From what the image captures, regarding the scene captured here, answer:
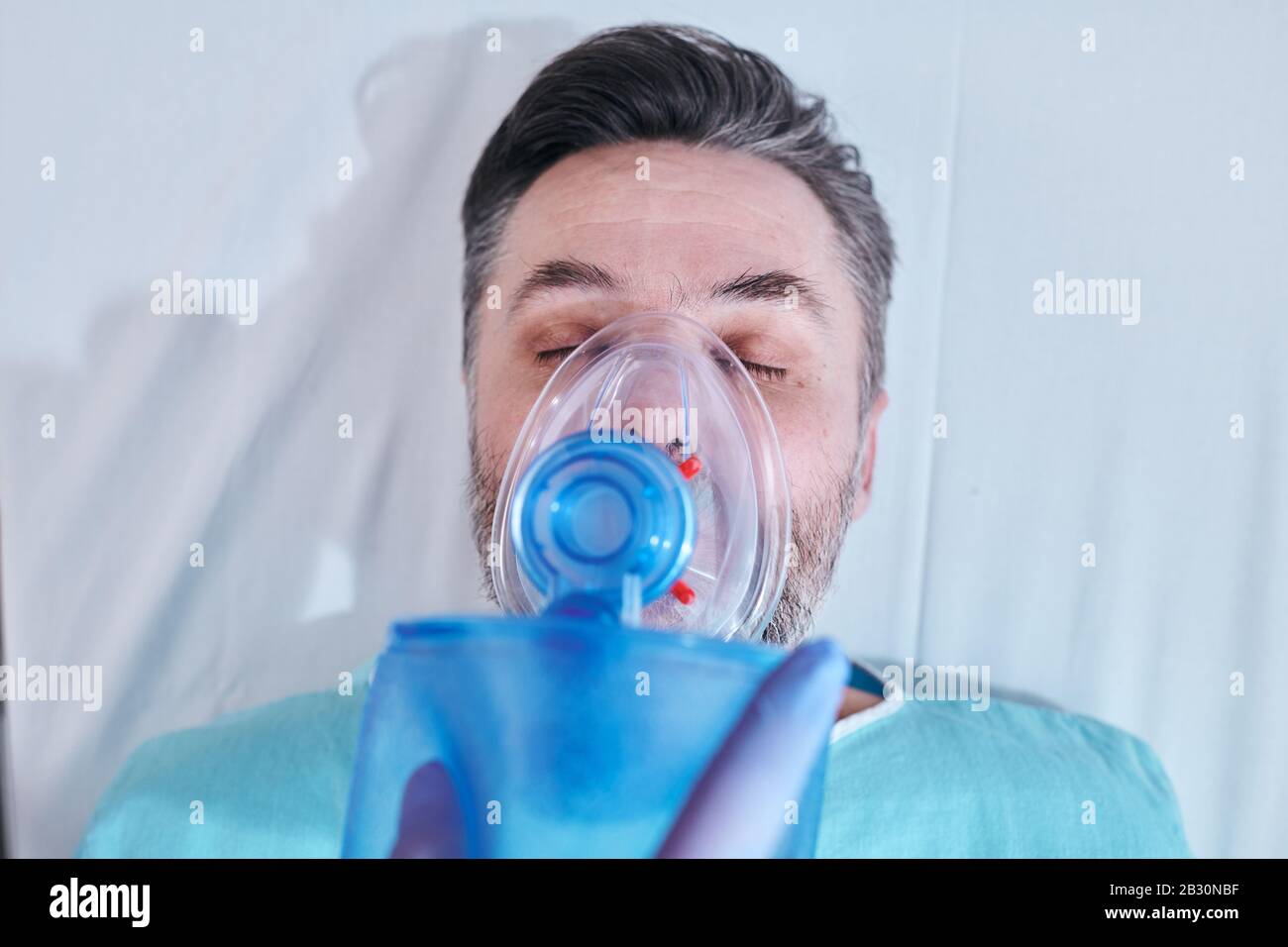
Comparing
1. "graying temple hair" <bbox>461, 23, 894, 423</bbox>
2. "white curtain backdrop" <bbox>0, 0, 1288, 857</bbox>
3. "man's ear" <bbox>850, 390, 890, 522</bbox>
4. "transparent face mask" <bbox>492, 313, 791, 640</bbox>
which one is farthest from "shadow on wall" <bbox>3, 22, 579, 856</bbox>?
"man's ear" <bbox>850, 390, 890, 522</bbox>

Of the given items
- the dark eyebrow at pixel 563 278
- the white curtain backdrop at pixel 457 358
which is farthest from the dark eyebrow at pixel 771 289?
the white curtain backdrop at pixel 457 358

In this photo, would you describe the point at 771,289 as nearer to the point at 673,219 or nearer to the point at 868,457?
the point at 673,219

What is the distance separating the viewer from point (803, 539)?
1.07m

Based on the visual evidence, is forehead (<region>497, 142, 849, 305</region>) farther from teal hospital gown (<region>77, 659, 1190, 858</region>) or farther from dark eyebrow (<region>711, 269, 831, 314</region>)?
teal hospital gown (<region>77, 659, 1190, 858</region>)

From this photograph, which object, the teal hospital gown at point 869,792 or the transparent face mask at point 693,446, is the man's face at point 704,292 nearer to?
the transparent face mask at point 693,446

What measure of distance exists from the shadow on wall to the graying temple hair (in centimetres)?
16

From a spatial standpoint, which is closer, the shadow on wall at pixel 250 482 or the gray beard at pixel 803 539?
the gray beard at pixel 803 539

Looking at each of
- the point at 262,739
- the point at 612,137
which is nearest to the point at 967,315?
the point at 612,137

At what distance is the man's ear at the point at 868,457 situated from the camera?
125 centimetres

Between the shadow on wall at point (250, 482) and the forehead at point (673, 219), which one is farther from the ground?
the forehead at point (673, 219)

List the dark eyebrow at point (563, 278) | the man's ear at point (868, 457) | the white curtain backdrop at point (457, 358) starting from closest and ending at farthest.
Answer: the dark eyebrow at point (563, 278), the man's ear at point (868, 457), the white curtain backdrop at point (457, 358)

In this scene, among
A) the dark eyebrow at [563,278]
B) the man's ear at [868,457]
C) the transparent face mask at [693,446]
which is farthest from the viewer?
the man's ear at [868,457]

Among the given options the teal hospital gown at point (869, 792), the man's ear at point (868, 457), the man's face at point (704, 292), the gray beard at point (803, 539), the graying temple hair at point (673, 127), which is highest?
the graying temple hair at point (673, 127)

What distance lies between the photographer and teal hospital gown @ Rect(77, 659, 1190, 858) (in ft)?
3.73
